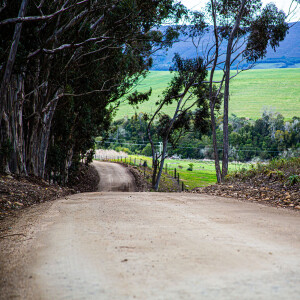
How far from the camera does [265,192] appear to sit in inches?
376

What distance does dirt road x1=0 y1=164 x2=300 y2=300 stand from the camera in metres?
2.43

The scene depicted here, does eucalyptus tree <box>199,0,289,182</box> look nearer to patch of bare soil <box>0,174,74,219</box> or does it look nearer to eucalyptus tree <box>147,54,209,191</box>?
eucalyptus tree <box>147,54,209,191</box>

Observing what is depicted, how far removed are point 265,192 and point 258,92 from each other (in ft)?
448

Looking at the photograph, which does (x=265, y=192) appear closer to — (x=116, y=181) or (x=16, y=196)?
(x=16, y=196)

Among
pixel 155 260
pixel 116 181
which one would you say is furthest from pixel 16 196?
pixel 116 181

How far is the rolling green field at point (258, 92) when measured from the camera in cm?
11431

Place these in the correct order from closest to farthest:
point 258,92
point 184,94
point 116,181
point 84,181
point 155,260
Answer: point 155,260 < point 184,94 < point 84,181 < point 116,181 < point 258,92

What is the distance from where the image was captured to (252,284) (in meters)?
2.47

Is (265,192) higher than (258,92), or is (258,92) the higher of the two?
(258,92)

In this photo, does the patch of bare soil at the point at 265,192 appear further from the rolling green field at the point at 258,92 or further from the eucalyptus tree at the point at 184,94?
the rolling green field at the point at 258,92

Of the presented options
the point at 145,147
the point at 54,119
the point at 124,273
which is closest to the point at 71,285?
the point at 124,273

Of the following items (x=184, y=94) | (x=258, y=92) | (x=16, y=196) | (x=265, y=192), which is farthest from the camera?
(x=258, y=92)

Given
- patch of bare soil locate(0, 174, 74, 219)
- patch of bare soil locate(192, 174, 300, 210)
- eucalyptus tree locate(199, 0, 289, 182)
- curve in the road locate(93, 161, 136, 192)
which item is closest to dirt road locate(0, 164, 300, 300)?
patch of bare soil locate(0, 174, 74, 219)

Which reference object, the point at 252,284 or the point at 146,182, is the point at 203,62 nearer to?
the point at 146,182
